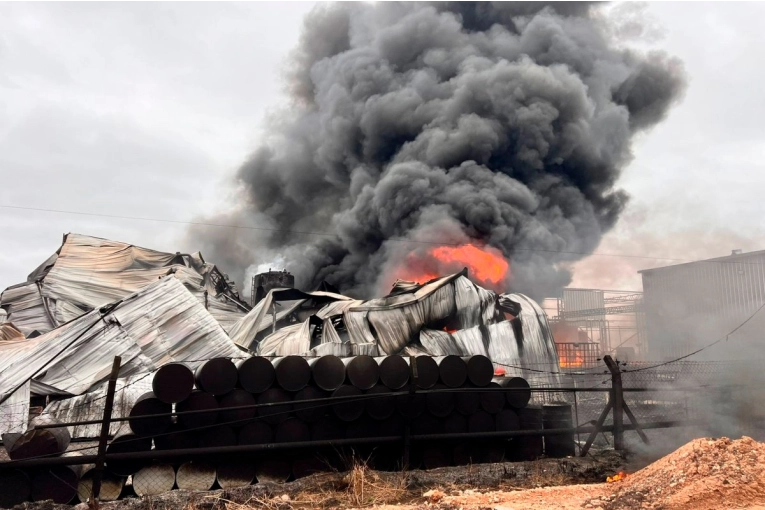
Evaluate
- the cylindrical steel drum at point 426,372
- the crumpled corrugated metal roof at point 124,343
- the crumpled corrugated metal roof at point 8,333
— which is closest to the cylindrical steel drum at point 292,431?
the cylindrical steel drum at point 426,372

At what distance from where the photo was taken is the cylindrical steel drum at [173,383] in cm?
855

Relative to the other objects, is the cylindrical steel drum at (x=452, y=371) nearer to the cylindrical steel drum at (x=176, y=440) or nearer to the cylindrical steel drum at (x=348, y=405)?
the cylindrical steel drum at (x=348, y=405)

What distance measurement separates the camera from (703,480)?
689 cm

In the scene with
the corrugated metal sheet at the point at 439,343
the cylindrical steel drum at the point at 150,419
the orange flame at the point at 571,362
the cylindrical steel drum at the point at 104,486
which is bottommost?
the cylindrical steel drum at the point at 104,486

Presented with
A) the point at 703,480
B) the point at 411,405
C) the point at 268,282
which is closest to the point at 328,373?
the point at 411,405

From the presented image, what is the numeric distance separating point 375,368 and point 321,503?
2.74m

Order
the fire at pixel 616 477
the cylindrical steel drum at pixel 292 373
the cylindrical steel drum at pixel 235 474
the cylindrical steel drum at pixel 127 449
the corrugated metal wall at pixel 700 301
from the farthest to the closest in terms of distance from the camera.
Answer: the corrugated metal wall at pixel 700 301 < the cylindrical steel drum at pixel 292 373 < the fire at pixel 616 477 < the cylindrical steel drum at pixel 235 474 < the cylindrical steel drum at pixel 127 449

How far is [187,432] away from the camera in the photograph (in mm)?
8688

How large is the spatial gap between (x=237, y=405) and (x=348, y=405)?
172 centimetres

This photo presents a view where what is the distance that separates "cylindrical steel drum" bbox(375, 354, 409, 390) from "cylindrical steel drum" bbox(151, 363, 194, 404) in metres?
3.10

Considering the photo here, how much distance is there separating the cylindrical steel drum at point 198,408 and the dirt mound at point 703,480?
5.50 m

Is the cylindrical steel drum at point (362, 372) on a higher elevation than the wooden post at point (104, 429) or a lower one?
higher

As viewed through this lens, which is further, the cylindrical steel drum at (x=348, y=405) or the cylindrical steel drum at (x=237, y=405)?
the cylindrical steel drum at (x=348, y=405)

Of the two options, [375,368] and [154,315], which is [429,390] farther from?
[154,315]
